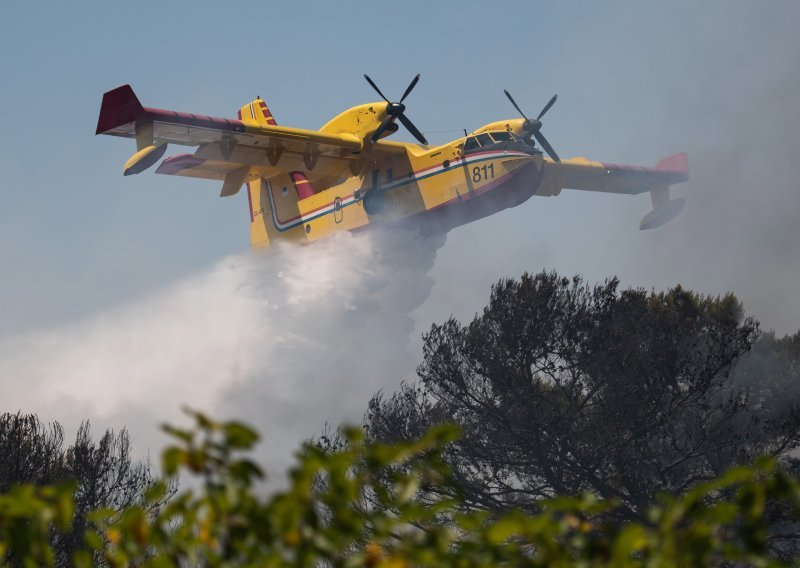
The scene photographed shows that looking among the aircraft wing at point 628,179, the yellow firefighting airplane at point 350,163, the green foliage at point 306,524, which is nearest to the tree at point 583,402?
the aircraft wing at point 628,179

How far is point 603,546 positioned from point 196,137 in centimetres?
2874

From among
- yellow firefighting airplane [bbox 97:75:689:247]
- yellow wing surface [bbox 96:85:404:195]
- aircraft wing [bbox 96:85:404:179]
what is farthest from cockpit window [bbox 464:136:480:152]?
aircraft wing [bbox 96:85:404:179]

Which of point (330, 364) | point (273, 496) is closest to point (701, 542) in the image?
point (273, 496)

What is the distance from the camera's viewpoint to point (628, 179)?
1634 inches

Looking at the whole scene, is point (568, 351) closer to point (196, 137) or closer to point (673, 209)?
point (673, 209)

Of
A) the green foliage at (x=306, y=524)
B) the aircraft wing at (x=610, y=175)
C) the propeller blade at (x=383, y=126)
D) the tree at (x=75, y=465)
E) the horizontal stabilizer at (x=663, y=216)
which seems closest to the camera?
the green foliage at (x=306, y=524)

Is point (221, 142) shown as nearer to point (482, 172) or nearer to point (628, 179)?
point (482, 172)

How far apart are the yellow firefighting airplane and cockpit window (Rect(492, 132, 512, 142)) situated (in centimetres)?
3

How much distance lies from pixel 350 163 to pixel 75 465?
12698 millimetres

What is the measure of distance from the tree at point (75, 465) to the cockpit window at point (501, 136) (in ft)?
47.3

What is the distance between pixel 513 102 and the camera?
32.4 metres

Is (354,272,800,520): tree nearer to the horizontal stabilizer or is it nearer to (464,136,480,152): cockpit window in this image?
the horizontal stabilizer

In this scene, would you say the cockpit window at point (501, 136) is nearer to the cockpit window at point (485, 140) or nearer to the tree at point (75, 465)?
the cockpit window at point (485, 140)

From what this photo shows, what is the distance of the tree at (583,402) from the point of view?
104ft
